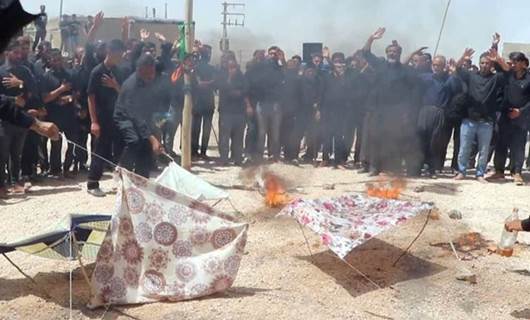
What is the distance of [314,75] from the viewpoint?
11172 mm

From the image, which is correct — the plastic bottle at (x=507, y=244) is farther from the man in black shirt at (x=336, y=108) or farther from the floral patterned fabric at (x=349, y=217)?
the man in black shirt at (x=336, y=108)

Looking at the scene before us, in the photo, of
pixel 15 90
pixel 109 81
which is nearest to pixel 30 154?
pixel 15 90

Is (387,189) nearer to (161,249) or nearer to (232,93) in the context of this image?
(232,93)

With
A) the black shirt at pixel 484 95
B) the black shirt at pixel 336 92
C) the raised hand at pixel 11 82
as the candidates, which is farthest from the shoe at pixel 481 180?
the raised hand at pixel 11 82

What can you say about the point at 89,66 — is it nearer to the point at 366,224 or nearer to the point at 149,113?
the point at 149,113

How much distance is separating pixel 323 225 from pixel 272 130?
20.4ft

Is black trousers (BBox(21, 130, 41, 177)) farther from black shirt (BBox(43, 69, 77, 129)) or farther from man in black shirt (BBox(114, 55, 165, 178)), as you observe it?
man in black shirt (BBox(114, 55, 165, 178))

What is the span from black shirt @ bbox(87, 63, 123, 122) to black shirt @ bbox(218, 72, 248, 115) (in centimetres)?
284

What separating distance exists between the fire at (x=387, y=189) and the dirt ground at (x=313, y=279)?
2.34 feet

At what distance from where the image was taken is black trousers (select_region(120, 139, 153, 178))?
7508 millimetres

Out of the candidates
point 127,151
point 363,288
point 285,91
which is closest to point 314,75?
point 285,91

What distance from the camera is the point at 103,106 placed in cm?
830

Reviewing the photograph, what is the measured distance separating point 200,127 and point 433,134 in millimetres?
4121

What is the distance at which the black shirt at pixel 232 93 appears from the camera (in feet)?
36.0
